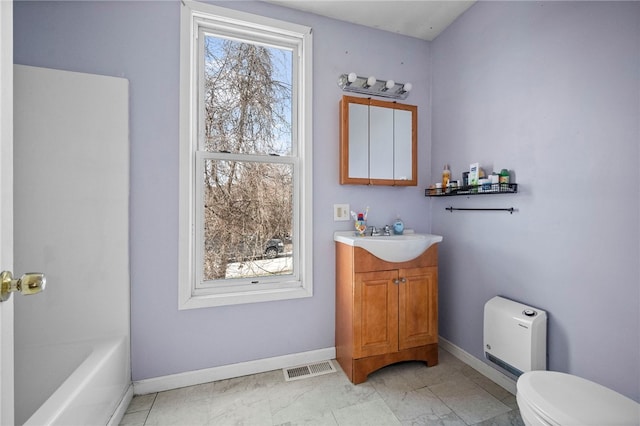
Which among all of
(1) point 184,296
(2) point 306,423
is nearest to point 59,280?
(1) point 184,296

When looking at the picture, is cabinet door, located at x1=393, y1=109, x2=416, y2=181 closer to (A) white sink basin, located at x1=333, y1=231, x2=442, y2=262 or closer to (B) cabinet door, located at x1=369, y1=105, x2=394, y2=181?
(B) cabinet door, located at x1=369, y1=105, x2=394, y2=181

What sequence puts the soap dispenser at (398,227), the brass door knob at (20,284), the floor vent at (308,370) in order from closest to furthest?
the brass door knob at (20,284)
the floor vent at (308,370)
the soap dispenser at (398,227)

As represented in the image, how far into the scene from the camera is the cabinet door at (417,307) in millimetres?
1772

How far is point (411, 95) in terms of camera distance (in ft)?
7.27

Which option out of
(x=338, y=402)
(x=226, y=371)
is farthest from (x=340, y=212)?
(x=226, y=371)

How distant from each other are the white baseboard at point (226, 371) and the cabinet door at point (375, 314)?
0.38 metres

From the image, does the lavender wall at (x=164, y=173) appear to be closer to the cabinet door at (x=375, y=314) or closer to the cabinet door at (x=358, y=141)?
the cabinet door at (x=358, y=141)

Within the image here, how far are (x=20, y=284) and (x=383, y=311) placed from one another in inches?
63.8

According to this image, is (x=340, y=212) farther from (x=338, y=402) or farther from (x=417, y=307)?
(x=338, y=402)

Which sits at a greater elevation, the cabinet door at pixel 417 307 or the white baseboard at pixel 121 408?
the cabinet door at pixel 417 307

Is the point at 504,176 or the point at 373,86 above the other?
the point at 373,86

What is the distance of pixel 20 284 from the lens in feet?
2.13

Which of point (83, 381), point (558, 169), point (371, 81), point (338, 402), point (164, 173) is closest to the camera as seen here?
point (83, 381)

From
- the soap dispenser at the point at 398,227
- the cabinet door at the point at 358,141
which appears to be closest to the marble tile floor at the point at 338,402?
the soap dispenser at the point at 398,227
